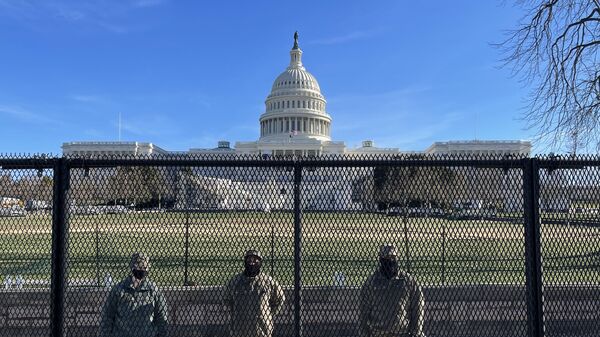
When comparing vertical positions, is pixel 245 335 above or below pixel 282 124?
below

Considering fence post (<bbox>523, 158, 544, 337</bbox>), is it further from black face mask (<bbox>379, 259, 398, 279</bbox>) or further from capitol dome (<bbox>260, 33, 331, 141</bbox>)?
capitol dome (<bbox>260, 33, 331, 141</bbox>)

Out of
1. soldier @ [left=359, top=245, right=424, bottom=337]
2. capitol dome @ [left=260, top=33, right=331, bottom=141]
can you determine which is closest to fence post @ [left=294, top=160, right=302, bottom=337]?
soldier @ [left=359, top=245, right=424, bottom=337]

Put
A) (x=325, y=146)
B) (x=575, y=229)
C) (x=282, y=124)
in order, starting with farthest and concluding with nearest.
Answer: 1. (x=282, y=124)
2. (x=325, y=146)
3. (x=575, y=229)

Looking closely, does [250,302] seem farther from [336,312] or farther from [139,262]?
[336,312]

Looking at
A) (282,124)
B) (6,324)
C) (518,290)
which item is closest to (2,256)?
(6,324)

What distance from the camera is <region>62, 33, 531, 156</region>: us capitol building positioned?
10750cm

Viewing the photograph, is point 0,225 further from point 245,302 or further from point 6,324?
point 245,302

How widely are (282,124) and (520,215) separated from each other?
376 ft

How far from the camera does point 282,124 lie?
119 m

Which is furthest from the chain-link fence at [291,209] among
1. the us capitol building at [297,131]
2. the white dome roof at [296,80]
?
the white dome roof at [296,80]

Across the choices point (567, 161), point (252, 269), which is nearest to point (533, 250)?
point (567, 161)

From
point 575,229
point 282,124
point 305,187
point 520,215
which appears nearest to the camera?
point 305,187

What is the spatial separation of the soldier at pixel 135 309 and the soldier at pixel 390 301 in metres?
1.86

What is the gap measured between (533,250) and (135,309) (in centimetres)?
358
